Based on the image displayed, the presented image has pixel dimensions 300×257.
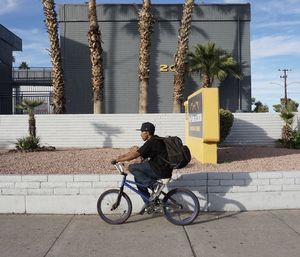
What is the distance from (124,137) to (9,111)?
1340 cm

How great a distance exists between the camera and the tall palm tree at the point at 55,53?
68.4ft

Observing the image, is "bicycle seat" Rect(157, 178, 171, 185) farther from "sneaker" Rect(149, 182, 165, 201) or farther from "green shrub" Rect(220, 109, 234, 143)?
"green shrub" Rect(220, 109, 234, 143)

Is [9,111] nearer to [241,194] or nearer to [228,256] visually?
[241,194]

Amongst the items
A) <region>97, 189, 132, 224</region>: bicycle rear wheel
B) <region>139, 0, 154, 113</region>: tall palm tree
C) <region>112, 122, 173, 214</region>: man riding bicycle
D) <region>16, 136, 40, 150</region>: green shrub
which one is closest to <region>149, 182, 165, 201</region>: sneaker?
<region>112, 122, 173, 214</region>: man riding bicycle

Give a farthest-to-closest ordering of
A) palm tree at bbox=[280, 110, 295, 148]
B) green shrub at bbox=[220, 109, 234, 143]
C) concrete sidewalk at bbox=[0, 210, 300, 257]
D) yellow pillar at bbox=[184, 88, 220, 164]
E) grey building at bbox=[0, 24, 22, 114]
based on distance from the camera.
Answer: grey building at bbox=[0, 24, 22, 114], palm tree at bbox=[280, 110, 295, 148], green shrub at bbox=[220, 109, 234, 143], yellow pillar at bbox=[184, 88, 220, 164], concrete sidewalk at bbox=[0, 210, 300, 257]

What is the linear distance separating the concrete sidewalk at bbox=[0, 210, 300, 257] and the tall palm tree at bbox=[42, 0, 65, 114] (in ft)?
44.0

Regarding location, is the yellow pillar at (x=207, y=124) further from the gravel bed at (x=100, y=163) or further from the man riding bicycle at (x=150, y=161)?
the man riding bicycle at (x=150, y=161)

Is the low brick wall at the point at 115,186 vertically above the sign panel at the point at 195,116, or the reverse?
the sign panel at the point at 195,116

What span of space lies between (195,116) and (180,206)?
5.44 meters

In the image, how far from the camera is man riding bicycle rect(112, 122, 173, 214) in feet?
23.8

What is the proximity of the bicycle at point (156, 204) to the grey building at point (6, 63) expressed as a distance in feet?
79.1

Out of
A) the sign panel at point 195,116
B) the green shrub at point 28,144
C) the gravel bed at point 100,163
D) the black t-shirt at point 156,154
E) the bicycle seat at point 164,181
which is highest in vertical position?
the sign panel at point 195,116

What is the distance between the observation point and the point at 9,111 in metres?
30.7

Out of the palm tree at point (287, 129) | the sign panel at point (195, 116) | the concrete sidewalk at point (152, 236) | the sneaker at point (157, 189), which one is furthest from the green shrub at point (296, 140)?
the sneaker at point (157, 189)
